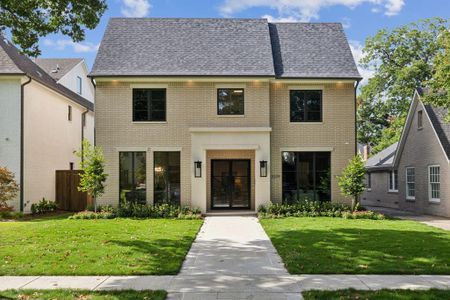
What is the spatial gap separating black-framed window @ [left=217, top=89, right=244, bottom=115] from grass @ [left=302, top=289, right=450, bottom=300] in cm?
1309

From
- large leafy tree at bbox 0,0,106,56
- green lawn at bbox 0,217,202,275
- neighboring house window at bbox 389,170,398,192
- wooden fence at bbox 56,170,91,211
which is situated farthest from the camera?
neighboring house window at bbox 389,170,398,192

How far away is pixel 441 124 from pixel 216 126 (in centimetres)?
1060

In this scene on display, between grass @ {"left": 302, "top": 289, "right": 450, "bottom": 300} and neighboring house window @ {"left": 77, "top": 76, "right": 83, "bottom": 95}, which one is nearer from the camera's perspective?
grass @ {"left": 302, "top": 289, "right": 450, "bottom": 300}

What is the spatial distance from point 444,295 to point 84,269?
6.26 metres

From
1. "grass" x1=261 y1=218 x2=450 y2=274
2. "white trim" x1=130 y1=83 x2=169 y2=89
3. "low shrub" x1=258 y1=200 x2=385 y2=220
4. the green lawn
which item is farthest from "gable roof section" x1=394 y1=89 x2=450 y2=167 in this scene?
"white trim" x1=130 y1=83 x2=169 y2=89

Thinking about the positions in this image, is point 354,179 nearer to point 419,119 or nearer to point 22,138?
point 419,119

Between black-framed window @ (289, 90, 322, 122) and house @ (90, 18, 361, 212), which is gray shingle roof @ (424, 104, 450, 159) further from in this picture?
black-framed window @ (289, 90, 322, 122)

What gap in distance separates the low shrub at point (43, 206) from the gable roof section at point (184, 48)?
6.54m

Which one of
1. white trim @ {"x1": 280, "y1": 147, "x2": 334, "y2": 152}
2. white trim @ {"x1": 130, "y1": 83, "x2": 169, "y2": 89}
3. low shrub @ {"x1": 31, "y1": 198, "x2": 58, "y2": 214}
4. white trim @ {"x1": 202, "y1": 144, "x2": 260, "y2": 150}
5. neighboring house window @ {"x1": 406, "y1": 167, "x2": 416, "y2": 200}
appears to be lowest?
low shrub @ {"x1": 31, "y1": 198, "x2": 58, "y2": 214}

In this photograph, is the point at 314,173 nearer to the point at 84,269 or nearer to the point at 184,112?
the point at 184,112

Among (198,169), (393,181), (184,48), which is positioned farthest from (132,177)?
(393,181)

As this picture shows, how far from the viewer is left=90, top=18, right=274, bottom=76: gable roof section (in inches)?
745

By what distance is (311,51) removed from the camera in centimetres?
2056

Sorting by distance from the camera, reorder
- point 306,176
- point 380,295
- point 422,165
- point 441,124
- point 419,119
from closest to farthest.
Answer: point 380,295 < point 306,176 < point 441,124 < point 422,165 < point 419,119
